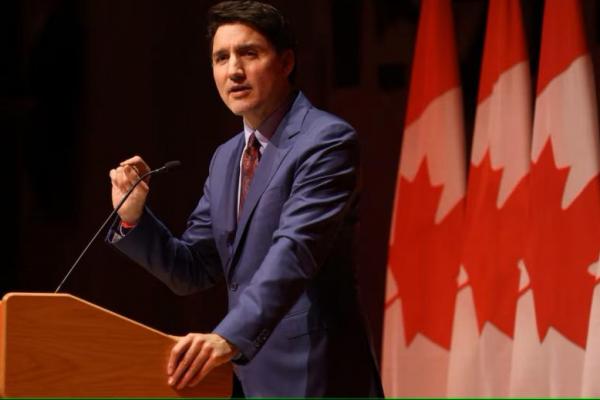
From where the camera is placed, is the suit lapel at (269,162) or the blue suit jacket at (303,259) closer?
the blue suit jacket at (303,259)

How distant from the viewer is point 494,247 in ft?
12.6

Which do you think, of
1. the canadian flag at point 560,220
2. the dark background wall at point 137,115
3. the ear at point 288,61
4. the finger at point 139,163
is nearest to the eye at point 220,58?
the ear at point 288,61

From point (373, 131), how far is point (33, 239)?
1.64m

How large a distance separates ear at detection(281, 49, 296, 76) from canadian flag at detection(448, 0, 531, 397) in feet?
5.37

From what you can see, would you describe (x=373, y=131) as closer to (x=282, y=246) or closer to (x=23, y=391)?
(x=282, y=246)

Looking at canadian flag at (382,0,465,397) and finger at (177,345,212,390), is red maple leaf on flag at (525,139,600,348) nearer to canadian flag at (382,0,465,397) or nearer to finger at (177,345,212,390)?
canadian flag at (382,0,465,397)

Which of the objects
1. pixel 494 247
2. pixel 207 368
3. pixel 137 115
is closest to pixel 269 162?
pixel 207 368

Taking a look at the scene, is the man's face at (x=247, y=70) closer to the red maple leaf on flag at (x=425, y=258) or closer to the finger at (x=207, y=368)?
the finger at (x=207, y=368)

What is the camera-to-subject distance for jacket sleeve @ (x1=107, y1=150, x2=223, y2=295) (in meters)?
2.33

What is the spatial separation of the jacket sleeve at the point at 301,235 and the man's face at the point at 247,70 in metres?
0.19

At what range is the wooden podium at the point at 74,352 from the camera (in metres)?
1.72

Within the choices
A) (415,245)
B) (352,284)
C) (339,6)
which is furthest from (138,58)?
A: (352,284)

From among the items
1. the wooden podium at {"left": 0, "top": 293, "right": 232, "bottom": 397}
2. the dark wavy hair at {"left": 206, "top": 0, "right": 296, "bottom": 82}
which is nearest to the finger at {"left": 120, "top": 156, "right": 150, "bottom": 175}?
the dark wavy hair at {"left": 206, "top": 0, "right": 296, "bottom": 82}

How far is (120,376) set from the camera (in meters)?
1.78
